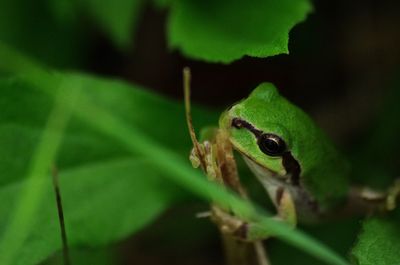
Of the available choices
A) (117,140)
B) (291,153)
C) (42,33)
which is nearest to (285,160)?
(291,153)

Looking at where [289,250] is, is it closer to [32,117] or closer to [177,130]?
[177,130]

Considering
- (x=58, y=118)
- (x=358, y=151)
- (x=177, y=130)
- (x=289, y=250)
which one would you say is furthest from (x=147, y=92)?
(x=358, y=151)

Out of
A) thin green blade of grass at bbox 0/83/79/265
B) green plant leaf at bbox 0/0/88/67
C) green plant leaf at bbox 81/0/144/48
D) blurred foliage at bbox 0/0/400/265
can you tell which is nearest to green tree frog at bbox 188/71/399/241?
blurred foliage at bbox 0/0/400/265

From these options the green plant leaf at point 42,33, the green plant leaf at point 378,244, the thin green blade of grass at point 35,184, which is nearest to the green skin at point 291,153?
the green plant leaf at point 378,244

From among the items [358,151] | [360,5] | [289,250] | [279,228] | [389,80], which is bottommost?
[289,250]

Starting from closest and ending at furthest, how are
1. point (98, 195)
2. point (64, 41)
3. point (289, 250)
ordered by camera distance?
1. point (98, 195)
2. point (289, 250)
3. point (64, 41)

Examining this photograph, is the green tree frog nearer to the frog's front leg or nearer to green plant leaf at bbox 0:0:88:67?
the frog's front leg
